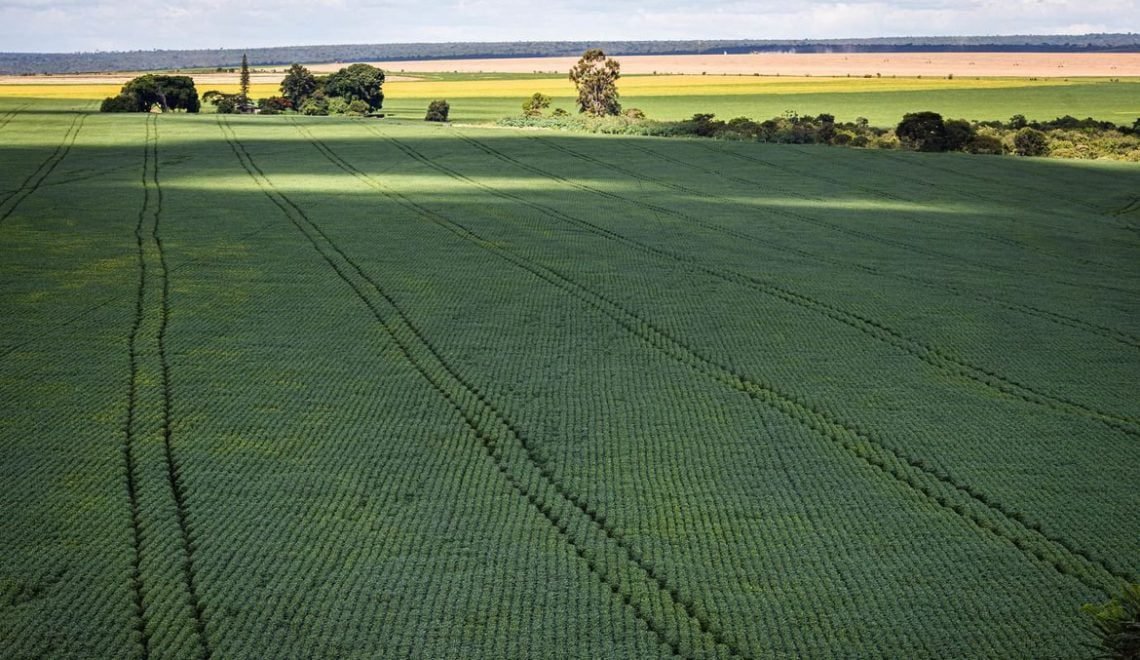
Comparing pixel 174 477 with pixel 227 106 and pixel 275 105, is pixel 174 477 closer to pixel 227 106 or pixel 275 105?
pixel 227 106

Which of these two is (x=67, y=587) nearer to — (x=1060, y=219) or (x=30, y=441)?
(x=30, y=441)

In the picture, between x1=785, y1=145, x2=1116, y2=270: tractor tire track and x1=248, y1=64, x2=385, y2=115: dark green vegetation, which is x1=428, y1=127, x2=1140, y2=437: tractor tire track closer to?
x1=785, y1=145, x2=1116, y2=270: tractor tire track

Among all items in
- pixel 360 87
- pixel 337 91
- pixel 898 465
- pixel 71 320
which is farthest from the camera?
pixel 337 91

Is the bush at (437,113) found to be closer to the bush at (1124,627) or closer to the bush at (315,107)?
the bush at (315,107)

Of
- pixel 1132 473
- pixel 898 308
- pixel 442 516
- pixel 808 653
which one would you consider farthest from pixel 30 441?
pixel 898 308

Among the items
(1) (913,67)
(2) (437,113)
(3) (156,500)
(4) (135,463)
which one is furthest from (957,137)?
(1) (913,67)

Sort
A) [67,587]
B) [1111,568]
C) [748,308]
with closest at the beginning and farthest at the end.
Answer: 1. [67,587]
2. [1111,568]
3. [748,308]

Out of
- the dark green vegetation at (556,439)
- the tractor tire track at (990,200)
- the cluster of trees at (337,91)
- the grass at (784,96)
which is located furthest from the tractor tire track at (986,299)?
the cluster of trees at (337,91)
